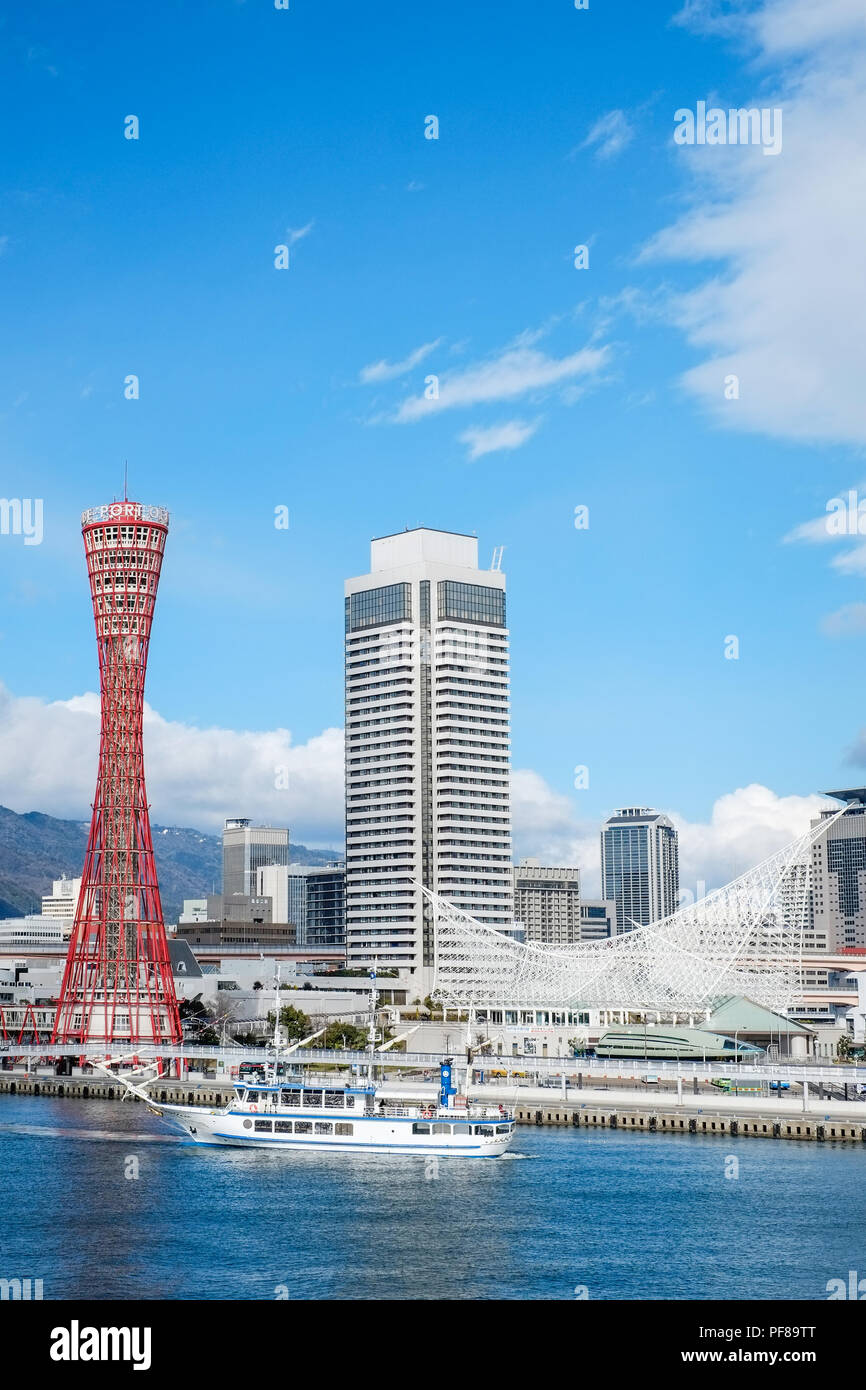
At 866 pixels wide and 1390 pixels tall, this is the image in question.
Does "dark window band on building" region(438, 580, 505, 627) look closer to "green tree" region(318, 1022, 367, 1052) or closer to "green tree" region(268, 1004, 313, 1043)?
"green tree" region(268, 1004, 313, 1043)

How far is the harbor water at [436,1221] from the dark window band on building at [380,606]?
78.1 metres

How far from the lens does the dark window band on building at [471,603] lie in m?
135

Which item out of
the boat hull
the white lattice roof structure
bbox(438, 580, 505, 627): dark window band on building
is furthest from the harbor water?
bbox(438, 580, 505, 627): dark window band on building

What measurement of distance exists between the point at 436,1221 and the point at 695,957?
57.4 m

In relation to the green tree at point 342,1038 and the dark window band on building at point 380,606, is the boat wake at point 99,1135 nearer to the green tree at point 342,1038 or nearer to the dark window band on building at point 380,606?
the green tree at point 342,1038

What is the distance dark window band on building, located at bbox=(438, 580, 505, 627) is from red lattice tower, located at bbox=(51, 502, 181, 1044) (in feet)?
141

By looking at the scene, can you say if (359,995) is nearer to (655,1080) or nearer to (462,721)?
(462,721)

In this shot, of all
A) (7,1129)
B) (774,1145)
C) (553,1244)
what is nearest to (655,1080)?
(774,1145)

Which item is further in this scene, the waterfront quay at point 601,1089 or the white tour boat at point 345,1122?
the waterfront quay at point 601,1089

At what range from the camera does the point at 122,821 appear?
92.1m

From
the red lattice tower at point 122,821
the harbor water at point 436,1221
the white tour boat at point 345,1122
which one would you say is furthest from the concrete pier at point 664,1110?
the red lattice tower at point 122,821

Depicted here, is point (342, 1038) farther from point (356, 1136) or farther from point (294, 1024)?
point (356, 1136)

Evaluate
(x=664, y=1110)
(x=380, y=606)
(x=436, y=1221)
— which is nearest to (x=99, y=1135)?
(x=664, y=1110)

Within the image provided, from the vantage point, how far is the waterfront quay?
213 ft
